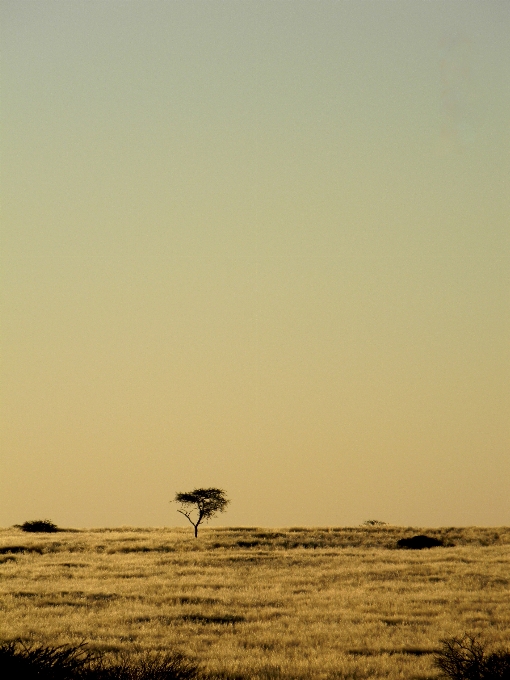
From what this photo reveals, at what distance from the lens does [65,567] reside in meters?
36.4

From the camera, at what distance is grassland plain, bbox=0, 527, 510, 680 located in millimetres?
18172

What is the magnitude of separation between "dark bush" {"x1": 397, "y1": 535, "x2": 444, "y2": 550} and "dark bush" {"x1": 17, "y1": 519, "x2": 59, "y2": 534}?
1146 inches

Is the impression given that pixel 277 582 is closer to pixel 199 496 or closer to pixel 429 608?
pixel 429 608

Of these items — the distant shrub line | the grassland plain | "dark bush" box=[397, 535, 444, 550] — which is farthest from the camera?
"dark bush" box=[397, 535, 444, 550]

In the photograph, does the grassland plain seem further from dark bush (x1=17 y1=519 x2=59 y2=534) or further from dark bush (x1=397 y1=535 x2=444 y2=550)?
dark bush (x1=17 y1=519 x2=59 y2=534)

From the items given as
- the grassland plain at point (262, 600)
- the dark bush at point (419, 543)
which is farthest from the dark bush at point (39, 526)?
the dark bush at point (419, 543)

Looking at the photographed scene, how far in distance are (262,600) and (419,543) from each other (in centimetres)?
2324

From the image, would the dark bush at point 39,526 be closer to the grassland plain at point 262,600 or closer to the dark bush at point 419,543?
the grassland plain at point 262,600

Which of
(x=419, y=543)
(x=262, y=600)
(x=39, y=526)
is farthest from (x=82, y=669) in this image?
(x=39, y=526)

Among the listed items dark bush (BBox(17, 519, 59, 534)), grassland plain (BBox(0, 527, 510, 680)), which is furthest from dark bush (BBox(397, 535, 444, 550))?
dark bush (BBox(17, 519, 59, 534))

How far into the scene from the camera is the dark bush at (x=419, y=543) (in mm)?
46906

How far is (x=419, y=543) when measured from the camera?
Result: 1852 inches

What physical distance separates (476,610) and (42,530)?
43.9 meters

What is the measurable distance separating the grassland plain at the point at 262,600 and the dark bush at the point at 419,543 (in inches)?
36.2
